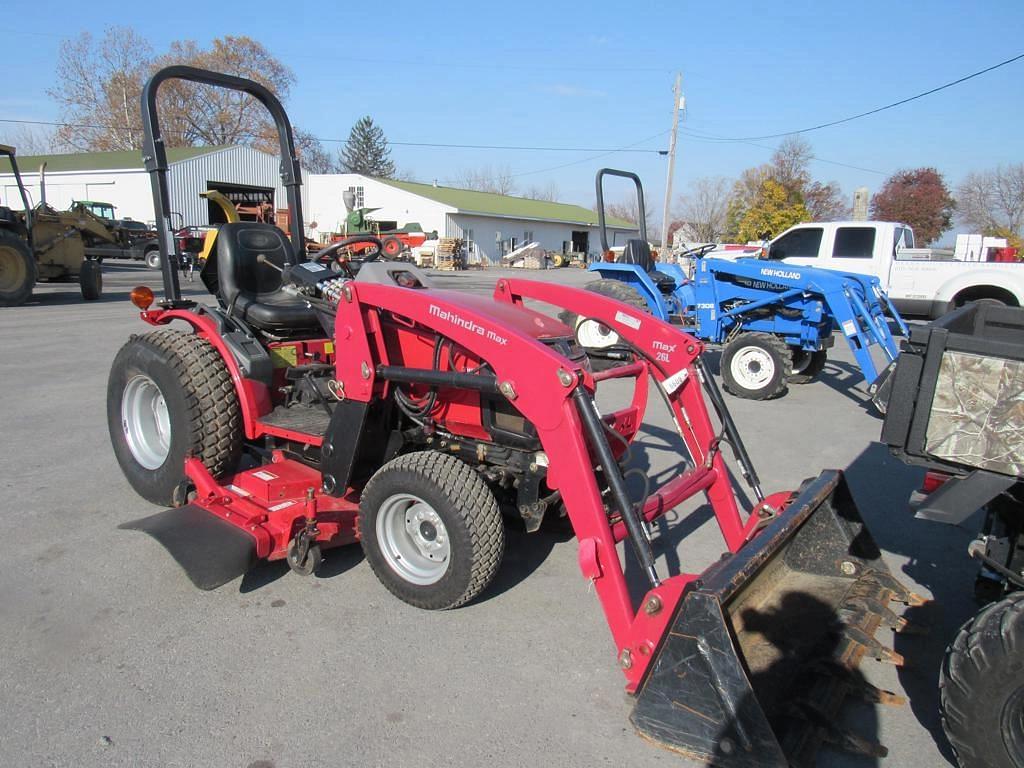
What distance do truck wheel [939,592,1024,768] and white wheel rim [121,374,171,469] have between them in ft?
13.5

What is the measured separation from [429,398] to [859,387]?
721 centimetres

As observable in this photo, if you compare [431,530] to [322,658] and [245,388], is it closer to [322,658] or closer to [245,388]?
[322,658]

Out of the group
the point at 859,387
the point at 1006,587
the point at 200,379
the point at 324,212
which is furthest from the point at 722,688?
the point at 324,212

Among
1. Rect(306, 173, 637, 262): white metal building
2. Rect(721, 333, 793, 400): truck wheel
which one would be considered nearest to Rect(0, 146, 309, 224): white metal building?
Rect(306, 173, 637, 262): white metal building

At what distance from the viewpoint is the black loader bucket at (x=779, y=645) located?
2.19 metres

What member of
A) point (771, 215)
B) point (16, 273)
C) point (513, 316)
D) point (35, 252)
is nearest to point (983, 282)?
point (513, 316)

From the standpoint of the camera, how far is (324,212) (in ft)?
142

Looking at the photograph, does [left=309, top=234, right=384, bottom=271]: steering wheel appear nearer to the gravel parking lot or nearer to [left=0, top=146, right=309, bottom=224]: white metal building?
the gravel parking lot

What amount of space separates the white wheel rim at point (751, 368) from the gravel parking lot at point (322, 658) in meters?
3.57

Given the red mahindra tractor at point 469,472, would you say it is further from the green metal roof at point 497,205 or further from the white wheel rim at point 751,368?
the green metal roof at point 497,205

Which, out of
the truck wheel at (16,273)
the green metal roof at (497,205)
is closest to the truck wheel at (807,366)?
the truck wheel at (16,273)

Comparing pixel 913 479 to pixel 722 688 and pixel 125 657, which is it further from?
pixel 125 657

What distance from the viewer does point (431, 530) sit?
3.31m

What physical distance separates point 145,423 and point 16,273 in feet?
38.4
